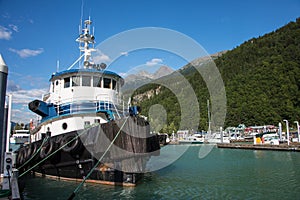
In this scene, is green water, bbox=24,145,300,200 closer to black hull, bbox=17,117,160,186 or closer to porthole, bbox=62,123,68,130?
black hull, bbox=17,117,160,186

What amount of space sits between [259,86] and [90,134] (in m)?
80.8

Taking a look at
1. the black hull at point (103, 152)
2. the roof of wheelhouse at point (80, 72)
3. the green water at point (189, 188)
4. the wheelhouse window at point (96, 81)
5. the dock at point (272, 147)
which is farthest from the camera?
the dock at point (272, 147)

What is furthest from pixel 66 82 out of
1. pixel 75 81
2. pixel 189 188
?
pixel 189 188

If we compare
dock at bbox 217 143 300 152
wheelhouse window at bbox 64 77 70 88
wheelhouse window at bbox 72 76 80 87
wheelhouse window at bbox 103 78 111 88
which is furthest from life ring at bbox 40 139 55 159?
dock at bbox 217 143 300 152

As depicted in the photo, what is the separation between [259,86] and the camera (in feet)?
267

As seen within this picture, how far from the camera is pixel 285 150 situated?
2786cm

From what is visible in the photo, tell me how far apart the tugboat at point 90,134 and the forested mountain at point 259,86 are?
46579 millimetres

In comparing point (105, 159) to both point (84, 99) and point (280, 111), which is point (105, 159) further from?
point (280, 111)

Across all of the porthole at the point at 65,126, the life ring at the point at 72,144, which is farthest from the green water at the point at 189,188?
the porthole at the point at 65,126

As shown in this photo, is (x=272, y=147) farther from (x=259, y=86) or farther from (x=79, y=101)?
(x=259, y=86)

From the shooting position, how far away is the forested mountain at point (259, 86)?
70.7 metres

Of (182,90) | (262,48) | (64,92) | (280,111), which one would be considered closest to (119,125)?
(64,92)

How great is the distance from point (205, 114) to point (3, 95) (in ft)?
284

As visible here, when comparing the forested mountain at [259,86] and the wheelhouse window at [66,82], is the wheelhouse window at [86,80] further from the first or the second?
the forested mountain at [259,86]
